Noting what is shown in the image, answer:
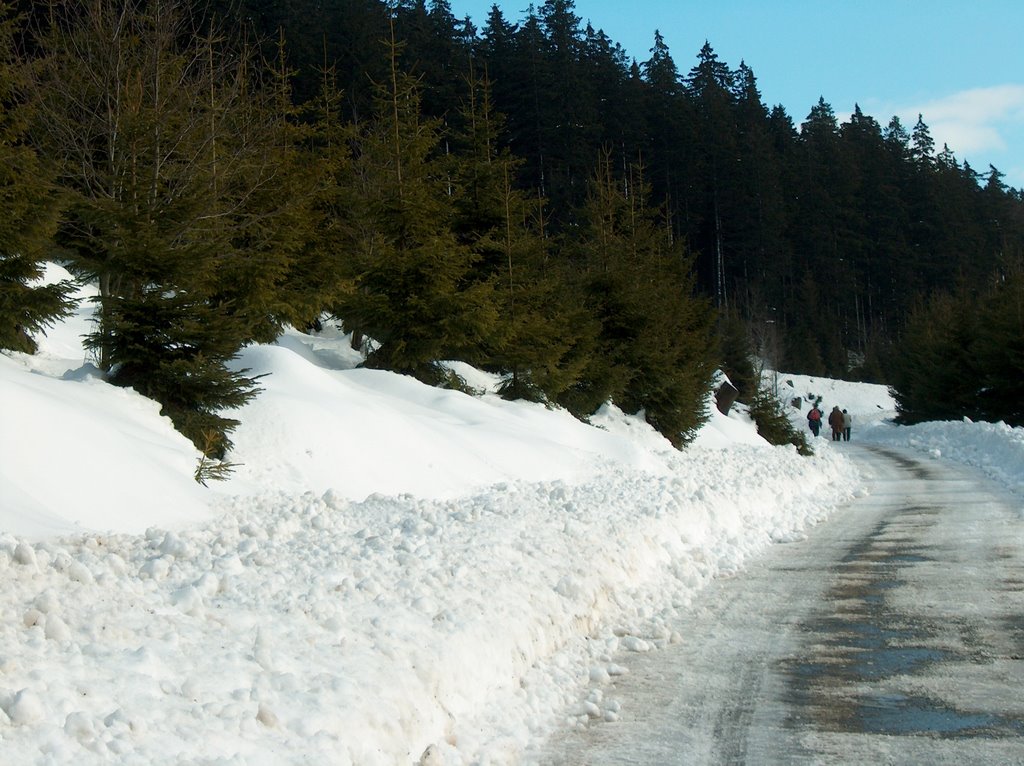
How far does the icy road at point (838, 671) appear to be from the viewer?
16.7 feet

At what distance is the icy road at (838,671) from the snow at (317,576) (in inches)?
14.3

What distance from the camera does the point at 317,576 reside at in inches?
270

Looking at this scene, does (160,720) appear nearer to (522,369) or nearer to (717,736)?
(717,736)

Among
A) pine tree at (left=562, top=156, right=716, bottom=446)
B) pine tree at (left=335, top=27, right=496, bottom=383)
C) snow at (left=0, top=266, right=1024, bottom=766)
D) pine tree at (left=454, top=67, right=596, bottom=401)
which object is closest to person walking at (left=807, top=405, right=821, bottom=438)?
pine tree at (left=562, top=156, right=716, bottom=446)

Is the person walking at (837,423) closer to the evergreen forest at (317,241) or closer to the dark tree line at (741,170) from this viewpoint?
the evergreen forest at (317,241)

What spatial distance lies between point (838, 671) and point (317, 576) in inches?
144

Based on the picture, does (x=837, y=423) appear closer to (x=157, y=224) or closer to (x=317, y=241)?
(x=317, y=241)

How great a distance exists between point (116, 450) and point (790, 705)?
6687mm

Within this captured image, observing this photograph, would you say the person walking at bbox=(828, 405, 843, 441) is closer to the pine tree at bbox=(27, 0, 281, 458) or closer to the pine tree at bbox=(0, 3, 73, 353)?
the pine tree at bbox=(27, 0, 281, 458)

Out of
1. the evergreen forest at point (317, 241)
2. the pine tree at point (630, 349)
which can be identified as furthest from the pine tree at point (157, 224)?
the pine tree at point (630, 349)

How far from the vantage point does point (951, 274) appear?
337 feet

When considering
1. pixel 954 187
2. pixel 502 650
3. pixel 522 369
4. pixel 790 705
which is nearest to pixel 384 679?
pixel 502 650

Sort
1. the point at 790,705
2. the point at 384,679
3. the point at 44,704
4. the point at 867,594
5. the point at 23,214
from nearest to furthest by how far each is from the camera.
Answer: the point at 44,704 → the point at 384,679 → the point at 790,705 → the point at 867,594 → the point at 23,214

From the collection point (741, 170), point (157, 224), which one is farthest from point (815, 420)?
point (741, 170)
